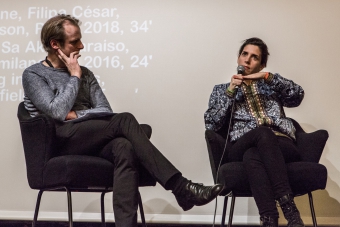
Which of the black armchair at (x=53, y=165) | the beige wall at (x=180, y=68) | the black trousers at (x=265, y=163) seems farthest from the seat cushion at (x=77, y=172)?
the beige wall at (x=180, y=68)

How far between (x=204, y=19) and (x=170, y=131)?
0.84 metres

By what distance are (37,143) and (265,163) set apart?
1.12 metres

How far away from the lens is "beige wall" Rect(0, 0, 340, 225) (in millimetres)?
3412

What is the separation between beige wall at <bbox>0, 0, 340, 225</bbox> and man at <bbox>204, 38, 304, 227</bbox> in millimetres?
509

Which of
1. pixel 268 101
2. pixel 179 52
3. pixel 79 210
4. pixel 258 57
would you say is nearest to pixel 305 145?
pixel 268 101

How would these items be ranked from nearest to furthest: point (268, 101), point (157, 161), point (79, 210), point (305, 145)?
point (157, 161) → point (305, 145) → point (268, 101) → point (79, 210)

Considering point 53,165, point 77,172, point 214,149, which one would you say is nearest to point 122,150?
point 77,172

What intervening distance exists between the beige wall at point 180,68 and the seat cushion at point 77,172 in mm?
1084

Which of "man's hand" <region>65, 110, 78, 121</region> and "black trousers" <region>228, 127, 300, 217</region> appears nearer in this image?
"black trousers" <region>228, 127, 300, 217</region>

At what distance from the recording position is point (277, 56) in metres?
3.45

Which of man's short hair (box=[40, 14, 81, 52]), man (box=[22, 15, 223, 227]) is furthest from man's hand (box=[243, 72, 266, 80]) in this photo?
man's short hair (box=[40, 14, 81, 52])

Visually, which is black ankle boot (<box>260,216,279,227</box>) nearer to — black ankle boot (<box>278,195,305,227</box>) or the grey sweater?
black ankle boot (<box>278,195,305,227</box>)

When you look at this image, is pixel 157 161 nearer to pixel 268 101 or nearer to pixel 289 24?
pixel 268 101

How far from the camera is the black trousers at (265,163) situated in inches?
90.3
